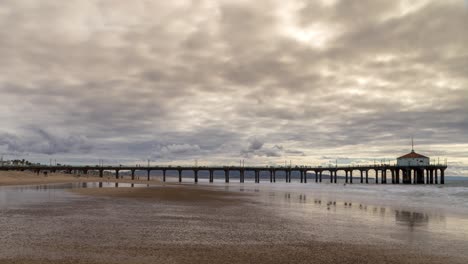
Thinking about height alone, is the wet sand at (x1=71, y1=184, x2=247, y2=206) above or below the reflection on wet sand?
below

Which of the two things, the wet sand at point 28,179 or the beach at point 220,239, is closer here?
the beach at point 220,239

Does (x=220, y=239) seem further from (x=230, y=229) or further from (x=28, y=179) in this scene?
(x=28, y=179)

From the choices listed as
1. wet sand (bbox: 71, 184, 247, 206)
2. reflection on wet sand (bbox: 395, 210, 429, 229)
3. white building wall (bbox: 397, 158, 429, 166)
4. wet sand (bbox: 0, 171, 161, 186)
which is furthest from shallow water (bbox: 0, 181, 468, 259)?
white building wall (bbox: 397, 158, 429, 166)

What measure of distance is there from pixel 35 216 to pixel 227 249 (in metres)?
11.9

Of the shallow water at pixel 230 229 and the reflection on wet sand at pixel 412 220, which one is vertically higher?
the shallow water at pixel 230 229

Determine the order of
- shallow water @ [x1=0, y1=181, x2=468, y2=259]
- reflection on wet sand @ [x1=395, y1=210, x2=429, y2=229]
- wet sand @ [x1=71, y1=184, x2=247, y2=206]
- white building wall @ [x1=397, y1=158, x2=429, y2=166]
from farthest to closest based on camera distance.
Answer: white building wall @ [x1=397, y1=158, x2=429, y2=166], wet sand @ [x1=71, y1=184, x2=247, y2=206], reflection on wet sand @ [x1=395, y1=210, x2=429, y2=229], shallow water @ [x1=0, y1=181, x2=468, y2=259]

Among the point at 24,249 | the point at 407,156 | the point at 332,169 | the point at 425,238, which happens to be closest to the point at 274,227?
the point at 425,238

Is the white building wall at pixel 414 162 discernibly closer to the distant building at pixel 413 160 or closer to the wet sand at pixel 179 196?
the distant building at pixel 413 160

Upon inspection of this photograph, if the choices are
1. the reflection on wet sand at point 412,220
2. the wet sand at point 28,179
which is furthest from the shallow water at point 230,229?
the wet sand at point 28,179

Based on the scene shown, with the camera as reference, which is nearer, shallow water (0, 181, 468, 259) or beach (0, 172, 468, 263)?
beach (0, 172, 468, 263)

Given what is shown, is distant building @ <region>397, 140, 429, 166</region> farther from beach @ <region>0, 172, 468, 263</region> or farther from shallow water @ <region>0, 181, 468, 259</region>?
beach @ <region>0, 172, 468, 263</region>

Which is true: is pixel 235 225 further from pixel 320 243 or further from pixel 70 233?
pixel 70 233

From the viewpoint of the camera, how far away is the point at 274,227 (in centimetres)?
1661

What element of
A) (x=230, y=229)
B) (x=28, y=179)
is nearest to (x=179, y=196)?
(x=230, y=229)
